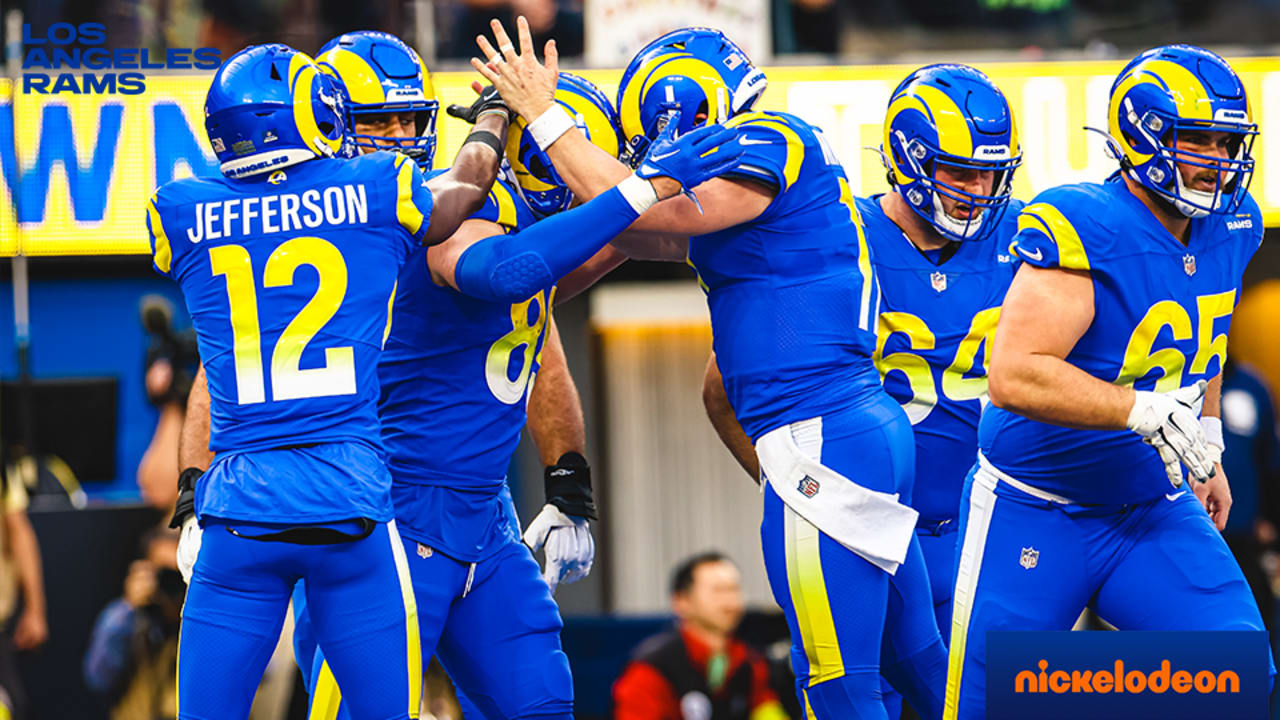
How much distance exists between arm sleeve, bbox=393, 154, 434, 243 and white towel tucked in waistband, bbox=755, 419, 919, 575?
1028mm

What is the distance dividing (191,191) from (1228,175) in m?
2.51

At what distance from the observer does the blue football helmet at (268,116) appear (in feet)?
11.8

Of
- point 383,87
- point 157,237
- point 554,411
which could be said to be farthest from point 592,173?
point 157,237

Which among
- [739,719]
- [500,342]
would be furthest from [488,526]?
[739,719]

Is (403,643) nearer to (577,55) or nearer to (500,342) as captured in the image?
(500,342)

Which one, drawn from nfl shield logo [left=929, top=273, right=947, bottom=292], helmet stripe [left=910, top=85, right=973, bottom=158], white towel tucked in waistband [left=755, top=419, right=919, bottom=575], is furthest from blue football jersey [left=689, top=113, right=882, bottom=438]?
nfl shield logo [left=929, top=273, right=947, bottom=292]

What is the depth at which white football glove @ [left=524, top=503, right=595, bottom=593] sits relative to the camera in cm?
451

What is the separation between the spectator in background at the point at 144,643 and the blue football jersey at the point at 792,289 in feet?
15.7

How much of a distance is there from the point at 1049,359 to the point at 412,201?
1564 millimetres

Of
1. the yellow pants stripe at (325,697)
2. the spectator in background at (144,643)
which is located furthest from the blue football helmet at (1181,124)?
the spectator in background at (144,643)

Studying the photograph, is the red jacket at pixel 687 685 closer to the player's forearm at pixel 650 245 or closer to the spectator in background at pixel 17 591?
the player's forearm at pixel 650 245

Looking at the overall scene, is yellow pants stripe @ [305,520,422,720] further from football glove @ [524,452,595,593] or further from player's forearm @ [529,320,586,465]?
player's forearm @ [529,320,586,465]

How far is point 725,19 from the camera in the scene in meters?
8.53

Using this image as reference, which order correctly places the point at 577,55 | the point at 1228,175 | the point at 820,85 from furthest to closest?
the point at 577,55 → the point at 820,85 → the point at 1228,175
